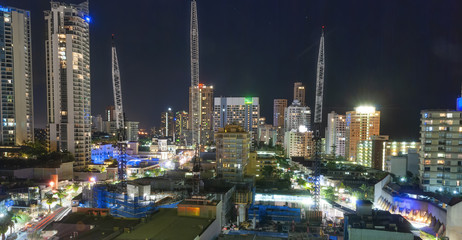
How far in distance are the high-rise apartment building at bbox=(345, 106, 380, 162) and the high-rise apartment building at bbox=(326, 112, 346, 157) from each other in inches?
203

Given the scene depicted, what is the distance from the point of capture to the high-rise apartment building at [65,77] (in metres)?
36.0

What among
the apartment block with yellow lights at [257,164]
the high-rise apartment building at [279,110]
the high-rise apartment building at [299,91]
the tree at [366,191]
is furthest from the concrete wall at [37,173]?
the high-rise apartment building at [299,91]

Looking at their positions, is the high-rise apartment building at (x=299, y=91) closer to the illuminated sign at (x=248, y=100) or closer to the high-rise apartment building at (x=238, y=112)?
the high-rise apartment building at (x=238, y=112)

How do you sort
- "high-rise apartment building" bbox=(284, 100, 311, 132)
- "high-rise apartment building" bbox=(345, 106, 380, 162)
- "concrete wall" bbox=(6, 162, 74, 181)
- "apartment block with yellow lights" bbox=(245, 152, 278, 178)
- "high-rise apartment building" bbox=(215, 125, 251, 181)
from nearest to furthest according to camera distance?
"concrete wall" bbox=(6, 162, 74, 181) → "high-rise apartment building" bbox=(215, 125, 251, 181) → "apartment block with yellow lights" bbox=(245, 152, 278, 178) → "high-rise apartment building" bbox=(345, 106, 380, 162) → "high-rise apartment building" bbox=(284, 100, 311, 132)

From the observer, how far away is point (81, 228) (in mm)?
14969

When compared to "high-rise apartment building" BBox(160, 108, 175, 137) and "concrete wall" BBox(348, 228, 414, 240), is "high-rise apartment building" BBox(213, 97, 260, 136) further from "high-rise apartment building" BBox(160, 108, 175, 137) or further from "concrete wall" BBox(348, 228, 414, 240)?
"concrete wall" BBox(348, 228, 414, 240)

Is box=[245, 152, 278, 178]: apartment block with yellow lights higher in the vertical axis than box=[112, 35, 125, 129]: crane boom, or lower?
lower

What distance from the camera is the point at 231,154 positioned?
32.6 metres

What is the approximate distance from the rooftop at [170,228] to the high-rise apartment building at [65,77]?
2670 cm

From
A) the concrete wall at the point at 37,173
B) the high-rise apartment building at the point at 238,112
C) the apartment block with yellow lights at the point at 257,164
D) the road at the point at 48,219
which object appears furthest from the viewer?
the high-rise apartment building at the point at 238,112

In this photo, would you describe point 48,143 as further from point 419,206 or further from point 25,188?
point 419,206

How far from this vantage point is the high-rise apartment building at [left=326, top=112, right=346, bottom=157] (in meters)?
65.1

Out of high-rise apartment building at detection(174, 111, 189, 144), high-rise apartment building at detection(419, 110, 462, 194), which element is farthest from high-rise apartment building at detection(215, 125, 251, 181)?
high-rise apartment building at detection(174, 111, 189, 144)

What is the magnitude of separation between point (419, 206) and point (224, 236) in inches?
670
